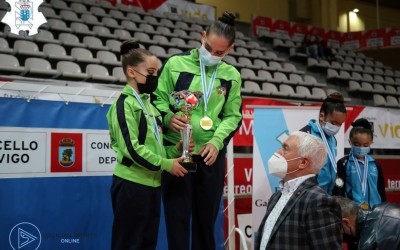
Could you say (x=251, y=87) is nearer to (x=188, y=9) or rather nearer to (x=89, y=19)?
(x=89, y=19)

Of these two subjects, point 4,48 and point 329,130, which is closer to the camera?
point 329,130

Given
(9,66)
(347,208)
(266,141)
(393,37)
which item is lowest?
(347,208)

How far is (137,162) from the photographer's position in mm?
2385

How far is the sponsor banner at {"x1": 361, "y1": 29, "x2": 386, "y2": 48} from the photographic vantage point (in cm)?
1434

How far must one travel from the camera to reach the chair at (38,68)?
19.2 ft

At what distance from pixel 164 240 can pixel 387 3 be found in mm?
16341

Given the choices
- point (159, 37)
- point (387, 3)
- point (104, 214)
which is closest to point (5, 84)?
point (104, 214)

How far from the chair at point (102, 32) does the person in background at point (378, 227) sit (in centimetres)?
683

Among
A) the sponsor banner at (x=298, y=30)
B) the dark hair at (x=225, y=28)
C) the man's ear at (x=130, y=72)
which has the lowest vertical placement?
the man's ear at (x=130, y=72)

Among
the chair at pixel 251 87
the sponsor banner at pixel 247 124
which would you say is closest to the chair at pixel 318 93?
the chair at pixel 251 87

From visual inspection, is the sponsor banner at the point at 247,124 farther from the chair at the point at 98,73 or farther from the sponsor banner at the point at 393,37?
the sponsor banner at the point at 393,37

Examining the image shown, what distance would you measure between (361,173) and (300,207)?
5.32 feet

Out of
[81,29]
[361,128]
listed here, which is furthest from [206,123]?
[81,29]

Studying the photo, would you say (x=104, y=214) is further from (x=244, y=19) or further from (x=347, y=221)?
(x=244, y=19)
